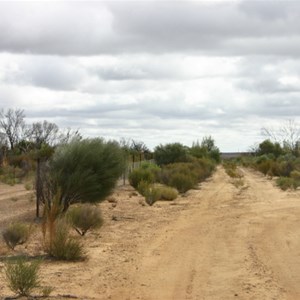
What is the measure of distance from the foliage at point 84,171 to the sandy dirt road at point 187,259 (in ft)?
4.48

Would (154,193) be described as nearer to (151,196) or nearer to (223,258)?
(151,196)

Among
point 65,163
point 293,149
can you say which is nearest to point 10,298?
point 65,163

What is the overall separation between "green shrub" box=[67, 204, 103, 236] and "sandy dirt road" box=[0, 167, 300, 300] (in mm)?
332

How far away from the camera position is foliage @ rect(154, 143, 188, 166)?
85.4m

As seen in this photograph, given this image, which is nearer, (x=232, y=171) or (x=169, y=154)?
(x=232, y=171)

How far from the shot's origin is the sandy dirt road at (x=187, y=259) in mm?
13766

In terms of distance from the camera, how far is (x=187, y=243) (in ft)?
68.2

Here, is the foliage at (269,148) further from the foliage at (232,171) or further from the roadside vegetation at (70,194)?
the roadside vegetation at (70,194)

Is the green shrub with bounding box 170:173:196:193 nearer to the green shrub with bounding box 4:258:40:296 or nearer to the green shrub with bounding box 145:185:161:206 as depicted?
the green shrub with bounding box 145:185:161:206

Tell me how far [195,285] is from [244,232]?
32.1ft

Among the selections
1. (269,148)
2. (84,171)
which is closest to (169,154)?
(84,171)

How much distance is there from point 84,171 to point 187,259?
11.2m

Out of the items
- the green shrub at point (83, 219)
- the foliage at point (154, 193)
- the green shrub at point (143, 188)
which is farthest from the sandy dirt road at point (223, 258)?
the green shrub at point (143, 188)

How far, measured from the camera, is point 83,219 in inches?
890
